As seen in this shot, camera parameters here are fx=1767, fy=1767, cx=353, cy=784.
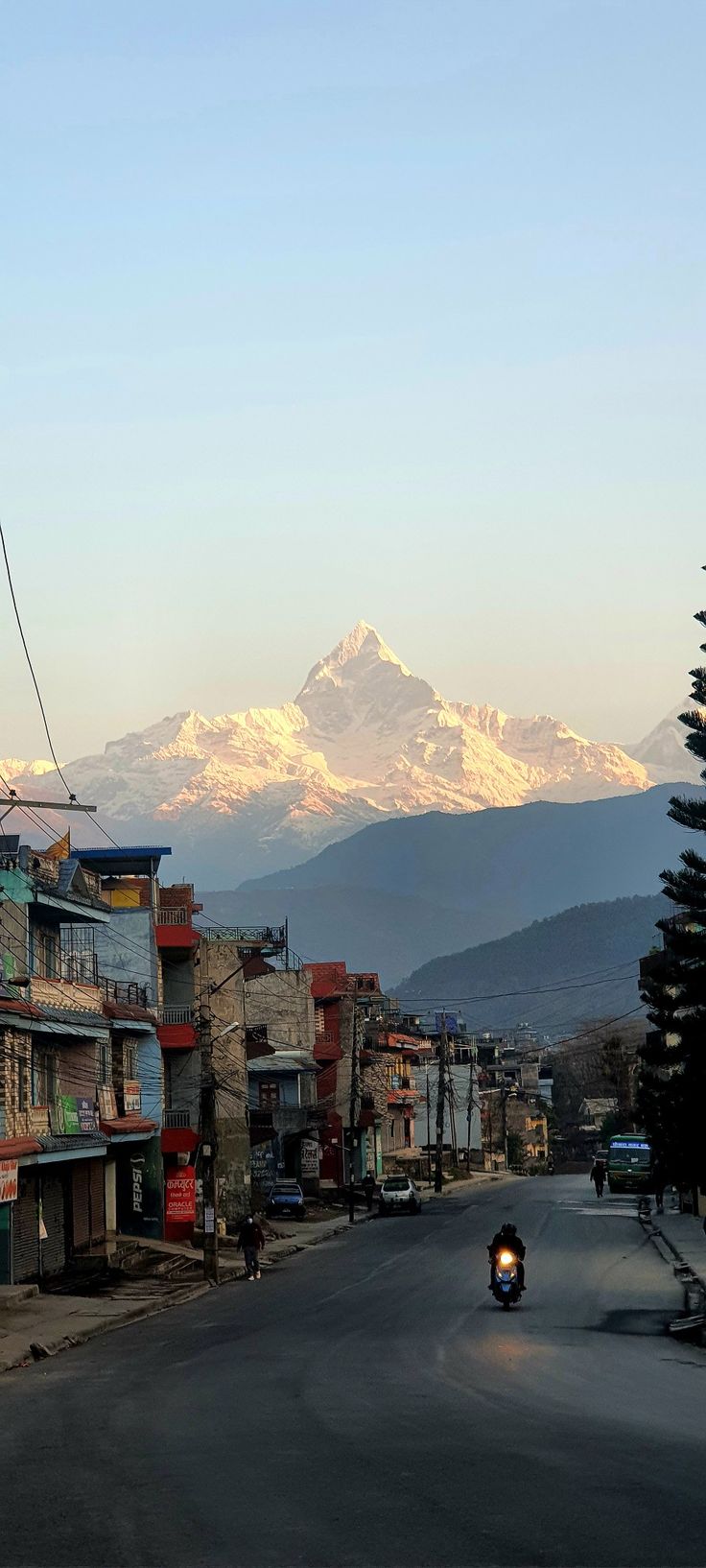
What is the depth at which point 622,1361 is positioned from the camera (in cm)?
2395

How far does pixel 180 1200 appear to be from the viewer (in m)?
57.3

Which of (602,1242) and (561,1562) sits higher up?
(561,1562)

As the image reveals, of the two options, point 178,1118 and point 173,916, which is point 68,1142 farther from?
point 178,1118

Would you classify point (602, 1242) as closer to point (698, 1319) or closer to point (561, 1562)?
point (698, 1319)

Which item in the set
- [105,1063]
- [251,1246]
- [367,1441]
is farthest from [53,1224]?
→ [367,1441]

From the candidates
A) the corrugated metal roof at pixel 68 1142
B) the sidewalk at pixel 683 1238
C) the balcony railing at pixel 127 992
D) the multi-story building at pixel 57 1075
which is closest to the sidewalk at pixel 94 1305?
the multi-story building at pixel 57 1075

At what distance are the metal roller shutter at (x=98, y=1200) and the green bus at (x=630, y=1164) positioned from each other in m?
41.6

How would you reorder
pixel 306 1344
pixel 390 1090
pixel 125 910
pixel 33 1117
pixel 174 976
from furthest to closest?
pixel 390 1090 < pixel 174 976 < pixel 125 910 < pixel 33 1117 < pixel 306 1344

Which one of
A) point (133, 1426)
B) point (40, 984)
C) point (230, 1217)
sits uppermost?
point (40, 984)

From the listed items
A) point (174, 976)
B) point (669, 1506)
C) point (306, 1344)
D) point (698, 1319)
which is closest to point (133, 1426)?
point (669, 1506)

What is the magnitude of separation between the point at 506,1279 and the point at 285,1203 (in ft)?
136

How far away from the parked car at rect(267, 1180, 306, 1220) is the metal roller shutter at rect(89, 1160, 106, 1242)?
20318 millimetres

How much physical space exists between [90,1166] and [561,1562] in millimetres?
42169

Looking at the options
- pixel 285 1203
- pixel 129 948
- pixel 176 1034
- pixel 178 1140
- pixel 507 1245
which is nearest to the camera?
pixel 507 1245
